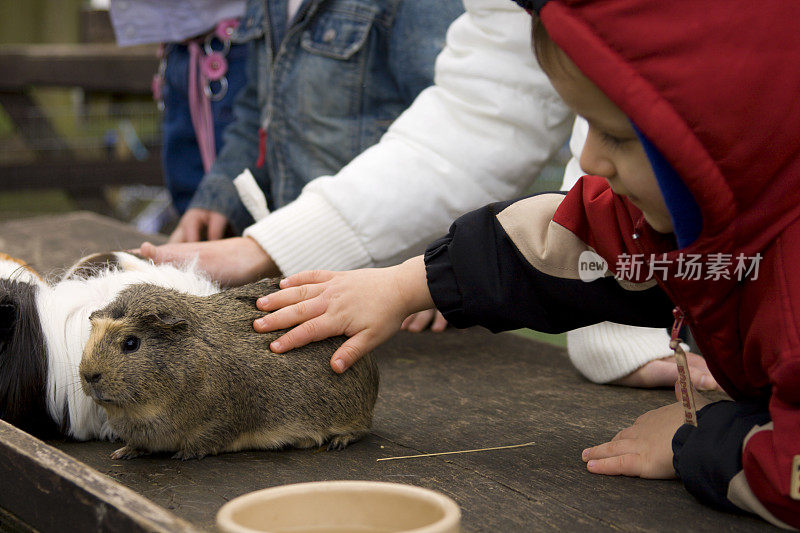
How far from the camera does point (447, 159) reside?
201 centimetres

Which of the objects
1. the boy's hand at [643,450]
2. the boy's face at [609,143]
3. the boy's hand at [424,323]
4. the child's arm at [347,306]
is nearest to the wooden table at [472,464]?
the boy's hand at [643,450]

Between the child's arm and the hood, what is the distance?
0.59 metres

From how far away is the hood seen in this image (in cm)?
95

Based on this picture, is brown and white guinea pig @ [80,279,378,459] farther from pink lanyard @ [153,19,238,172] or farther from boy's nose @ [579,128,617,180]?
pink lanyard @ [153,19,238,172]

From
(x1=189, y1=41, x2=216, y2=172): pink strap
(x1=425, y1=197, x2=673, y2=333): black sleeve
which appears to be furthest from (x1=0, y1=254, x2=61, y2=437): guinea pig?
(x1=189, y1=41, x2=216, y2=172): pink strap

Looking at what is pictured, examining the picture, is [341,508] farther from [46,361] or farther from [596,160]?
[46,361]

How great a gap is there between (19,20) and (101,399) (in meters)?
8.68

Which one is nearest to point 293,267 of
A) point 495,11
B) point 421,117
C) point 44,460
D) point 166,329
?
point 421,117

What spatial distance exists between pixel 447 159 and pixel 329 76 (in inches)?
27.3

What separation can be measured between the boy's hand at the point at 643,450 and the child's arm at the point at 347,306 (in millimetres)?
386

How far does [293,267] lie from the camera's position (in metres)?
1.90

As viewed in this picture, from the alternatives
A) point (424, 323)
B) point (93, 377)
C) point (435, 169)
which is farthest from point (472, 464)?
point (424, 323)

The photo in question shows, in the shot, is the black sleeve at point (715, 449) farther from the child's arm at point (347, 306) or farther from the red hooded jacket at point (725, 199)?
the child's arm at point (347, 306)

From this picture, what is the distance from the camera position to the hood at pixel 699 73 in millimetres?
946
